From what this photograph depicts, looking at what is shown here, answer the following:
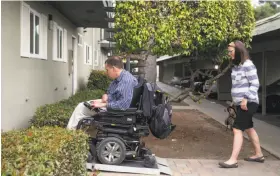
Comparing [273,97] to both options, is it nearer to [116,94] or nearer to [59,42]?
[59,42]

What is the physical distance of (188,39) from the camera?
7.61 m

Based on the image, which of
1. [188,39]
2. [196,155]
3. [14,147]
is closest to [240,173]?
[196,155]

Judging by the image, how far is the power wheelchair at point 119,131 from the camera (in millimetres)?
5309

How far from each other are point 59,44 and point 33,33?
9.18ft

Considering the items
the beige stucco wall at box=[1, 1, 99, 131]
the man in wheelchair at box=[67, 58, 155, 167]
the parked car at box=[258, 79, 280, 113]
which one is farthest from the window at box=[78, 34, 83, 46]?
the man in wheelchair at box=[67, 58, 155, 167]

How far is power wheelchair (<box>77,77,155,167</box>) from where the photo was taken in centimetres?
531

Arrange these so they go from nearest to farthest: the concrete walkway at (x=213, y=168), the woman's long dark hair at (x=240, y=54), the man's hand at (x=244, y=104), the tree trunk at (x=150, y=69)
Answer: the concrete walkway at (x=213, y=168) → the man's hand at (x=244, y=104) → the woman's long dark hair at (x=240, y=54) → the tree trunk at (x=150, y=69)

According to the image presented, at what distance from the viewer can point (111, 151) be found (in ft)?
17.4

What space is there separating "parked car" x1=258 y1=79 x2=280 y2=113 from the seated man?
10368 mm

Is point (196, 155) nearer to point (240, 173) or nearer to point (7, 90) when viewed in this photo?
point (240, 173)

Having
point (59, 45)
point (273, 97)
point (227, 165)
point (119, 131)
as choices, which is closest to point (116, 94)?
point (119, 131)

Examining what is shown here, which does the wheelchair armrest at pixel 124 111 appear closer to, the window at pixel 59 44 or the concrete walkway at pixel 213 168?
the concrete walkway at pixel 213 168

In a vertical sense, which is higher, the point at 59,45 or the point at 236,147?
the point at 59,45

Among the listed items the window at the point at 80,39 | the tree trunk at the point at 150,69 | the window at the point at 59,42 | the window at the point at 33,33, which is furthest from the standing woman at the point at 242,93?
the window at the point at 80,39
